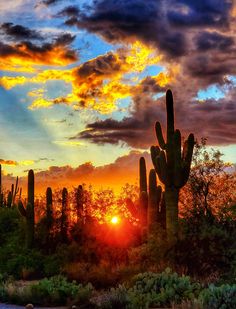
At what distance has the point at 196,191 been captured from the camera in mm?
43031

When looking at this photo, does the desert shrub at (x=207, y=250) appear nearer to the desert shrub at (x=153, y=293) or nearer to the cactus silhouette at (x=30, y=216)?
the desert shrub at (x=153, y=293)

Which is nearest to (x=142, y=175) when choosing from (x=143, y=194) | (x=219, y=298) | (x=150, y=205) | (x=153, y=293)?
(x=143, y=194)

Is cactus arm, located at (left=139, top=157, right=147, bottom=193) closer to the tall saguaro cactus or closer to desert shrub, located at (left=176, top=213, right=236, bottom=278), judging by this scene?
the tall saguaro cactus

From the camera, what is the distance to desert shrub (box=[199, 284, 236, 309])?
13590 millimetres

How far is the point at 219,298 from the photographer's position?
1392 centimetres

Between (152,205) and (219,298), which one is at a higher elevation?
(152,205)

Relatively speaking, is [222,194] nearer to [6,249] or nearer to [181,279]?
[6,249]

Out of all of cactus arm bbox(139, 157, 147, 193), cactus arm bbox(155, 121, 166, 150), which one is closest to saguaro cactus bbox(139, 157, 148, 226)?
cactus arm bbox(139, 157, 147, 193)

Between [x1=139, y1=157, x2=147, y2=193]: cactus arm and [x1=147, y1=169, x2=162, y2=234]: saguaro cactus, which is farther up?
[x1=139, y1=157, x2=147, y2=193]: cactus arm

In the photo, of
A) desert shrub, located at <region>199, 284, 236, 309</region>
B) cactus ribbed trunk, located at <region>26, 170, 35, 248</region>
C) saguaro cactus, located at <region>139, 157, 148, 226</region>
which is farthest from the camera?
cactus ribbed trunk, located at <region>26, 170, 35, 248</region>

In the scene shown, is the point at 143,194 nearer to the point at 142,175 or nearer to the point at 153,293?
the point at 142,175

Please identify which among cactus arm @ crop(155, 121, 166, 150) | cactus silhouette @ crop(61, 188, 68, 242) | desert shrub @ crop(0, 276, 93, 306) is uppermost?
cactus arm @ crop(155, 121, 166, 150)

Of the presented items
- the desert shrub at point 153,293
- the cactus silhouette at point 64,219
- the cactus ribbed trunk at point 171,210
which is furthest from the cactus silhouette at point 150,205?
the desert shrub at point 153,293

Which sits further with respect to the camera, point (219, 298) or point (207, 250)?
point (207, 250)
